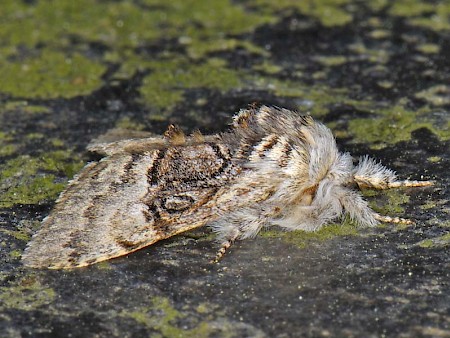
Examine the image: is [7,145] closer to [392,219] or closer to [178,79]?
[178,79]

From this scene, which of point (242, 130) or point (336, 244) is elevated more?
point (242, 130)

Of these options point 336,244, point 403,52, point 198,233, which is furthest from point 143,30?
point 336,244

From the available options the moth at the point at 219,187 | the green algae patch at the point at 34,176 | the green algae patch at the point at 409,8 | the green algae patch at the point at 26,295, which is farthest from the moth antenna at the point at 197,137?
the green algae patch at the point at 409,8

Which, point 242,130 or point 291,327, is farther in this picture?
point 242,130

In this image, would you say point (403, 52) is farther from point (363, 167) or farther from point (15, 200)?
point (15, 200)

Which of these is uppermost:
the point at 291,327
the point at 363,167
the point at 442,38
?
the point at 442,38

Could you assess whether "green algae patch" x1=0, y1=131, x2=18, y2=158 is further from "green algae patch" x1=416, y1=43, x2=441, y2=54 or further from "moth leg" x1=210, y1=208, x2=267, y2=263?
"green algae patch" x1=416, y1=43, x2=441, y2=54

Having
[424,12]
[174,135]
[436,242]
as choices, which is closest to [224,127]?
[174,135]

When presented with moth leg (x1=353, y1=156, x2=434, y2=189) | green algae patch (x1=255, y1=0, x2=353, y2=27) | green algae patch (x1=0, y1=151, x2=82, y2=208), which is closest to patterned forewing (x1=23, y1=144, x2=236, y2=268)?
green algae patch (x1=0, y1=151, x2=82, y2=208)
